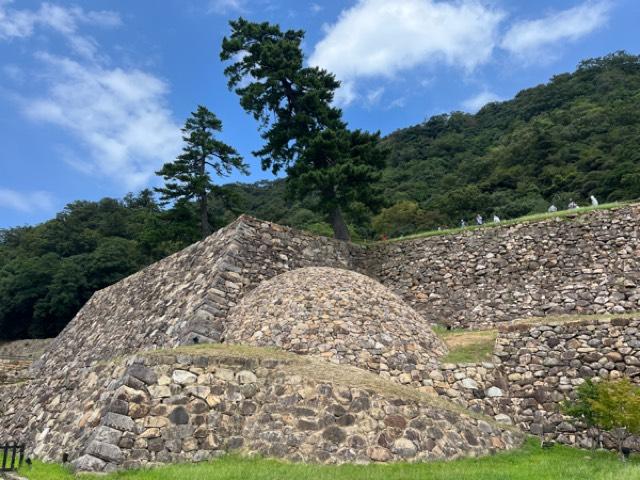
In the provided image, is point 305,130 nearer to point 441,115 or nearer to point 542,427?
point 542,427

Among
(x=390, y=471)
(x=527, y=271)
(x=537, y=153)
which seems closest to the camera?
(x=390, y=471)

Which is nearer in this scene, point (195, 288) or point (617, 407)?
point (617, 407)

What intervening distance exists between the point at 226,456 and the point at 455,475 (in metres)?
3.51

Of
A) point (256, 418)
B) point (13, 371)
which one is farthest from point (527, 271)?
point (13, 371)

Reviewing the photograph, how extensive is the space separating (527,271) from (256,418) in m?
10.3

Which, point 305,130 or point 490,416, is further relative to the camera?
point 305,130

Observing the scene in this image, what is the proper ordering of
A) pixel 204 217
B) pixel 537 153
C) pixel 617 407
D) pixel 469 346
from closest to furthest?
pixel 617 407, pixel 469 346, pixel 204 217, pixel 537 153

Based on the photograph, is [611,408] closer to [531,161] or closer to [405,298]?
[405,298]

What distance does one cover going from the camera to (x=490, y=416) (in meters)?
9.84

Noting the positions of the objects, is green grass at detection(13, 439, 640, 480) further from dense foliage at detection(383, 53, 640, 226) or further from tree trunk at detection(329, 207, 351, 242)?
dense foliage at detection(383, 53, 640, 226)

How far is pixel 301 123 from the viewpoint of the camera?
23594 millimetres

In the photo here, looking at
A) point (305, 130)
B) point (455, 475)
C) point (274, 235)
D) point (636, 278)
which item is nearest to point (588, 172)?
point (305, 130)

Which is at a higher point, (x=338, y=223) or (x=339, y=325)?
(x=338, y=223)

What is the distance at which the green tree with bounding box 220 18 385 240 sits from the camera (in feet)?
71.8
